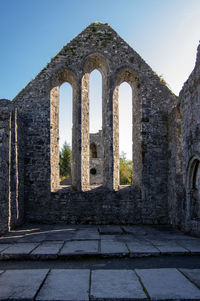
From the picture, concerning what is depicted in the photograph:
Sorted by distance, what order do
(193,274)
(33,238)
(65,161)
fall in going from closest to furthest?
(193,274), (33,238), (65,161)

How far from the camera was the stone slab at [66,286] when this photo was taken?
9.39 feet

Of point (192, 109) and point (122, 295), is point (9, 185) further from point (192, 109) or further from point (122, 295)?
point (192, 109)

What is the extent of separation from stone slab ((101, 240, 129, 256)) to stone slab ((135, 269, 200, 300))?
84 cm

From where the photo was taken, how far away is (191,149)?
6.27 m

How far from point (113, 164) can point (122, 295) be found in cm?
538

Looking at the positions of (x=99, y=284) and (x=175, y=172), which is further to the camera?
(x=175, y=172)

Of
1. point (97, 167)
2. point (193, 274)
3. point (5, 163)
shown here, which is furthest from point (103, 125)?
point (97, 167)

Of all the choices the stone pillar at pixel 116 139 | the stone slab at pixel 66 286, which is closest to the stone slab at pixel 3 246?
the stone slab at pixel 66 286

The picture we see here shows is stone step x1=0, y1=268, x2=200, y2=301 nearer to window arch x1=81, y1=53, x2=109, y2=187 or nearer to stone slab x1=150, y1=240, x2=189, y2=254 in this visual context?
stone slab x1=150, y1=240, x2=189, y2=254

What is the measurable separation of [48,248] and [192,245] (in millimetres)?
3043

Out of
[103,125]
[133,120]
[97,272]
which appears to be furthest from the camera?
[133,120]

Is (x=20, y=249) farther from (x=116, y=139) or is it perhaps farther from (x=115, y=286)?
(x=116, y=139)

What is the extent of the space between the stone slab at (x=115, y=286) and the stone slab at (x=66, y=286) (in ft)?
0.38

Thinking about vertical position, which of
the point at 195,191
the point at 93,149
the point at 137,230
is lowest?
the point at 137,230
